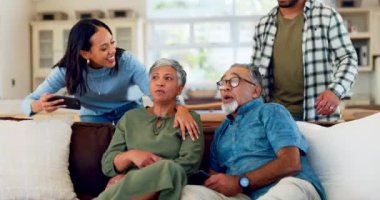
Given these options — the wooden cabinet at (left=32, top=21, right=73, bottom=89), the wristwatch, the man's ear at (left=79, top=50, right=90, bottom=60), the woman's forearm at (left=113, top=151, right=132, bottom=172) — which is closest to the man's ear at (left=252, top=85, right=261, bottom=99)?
the wristwatch

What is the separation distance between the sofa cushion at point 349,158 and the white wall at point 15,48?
18.3 feet

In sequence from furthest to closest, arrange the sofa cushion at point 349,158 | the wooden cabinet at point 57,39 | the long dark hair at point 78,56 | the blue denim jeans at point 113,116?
the wooden cabinet at point 57,39
the blue denim jeans at point 113,116
the long dark hair at point 78,56
the sofa cushion at point 349,158

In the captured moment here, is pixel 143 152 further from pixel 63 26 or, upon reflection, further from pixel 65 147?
pixel 63 26

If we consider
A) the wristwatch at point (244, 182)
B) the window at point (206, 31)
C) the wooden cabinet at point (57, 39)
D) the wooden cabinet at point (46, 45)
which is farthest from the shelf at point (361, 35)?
the wristwatch at point (244, 182)

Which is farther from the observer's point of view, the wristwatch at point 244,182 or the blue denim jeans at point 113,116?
the blue denim jeans at point 113,116

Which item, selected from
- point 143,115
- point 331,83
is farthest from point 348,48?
point 143,115

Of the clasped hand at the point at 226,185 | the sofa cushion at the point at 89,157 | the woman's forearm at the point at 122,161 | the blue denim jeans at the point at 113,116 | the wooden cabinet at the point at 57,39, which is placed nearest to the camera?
the clasped hand at the point at 226,185

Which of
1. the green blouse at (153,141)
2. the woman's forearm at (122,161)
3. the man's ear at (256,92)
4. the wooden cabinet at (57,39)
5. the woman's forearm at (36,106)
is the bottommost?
the woman's forearm at (122,161)

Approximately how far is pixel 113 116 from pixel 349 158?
124 cm

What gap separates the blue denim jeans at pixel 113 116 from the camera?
239 cm

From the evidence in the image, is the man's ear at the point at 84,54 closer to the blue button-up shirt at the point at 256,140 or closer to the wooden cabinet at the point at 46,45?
the blue button-up shirt at the point at 256,140

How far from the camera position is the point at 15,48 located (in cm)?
682

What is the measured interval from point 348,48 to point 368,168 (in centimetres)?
75

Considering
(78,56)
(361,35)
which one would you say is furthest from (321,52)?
(361,35)
